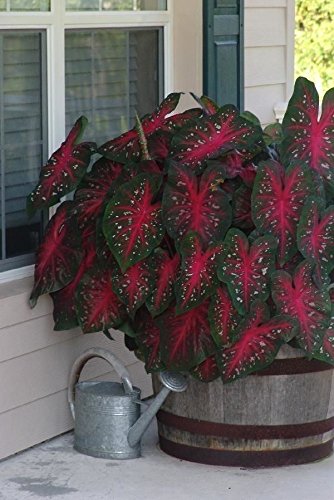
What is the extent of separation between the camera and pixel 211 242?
4.13 metres

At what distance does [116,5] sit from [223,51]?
1.71 feet

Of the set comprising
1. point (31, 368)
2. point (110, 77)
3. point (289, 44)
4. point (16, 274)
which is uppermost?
point (289, 44)

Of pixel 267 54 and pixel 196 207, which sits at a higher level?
pixel 267 54

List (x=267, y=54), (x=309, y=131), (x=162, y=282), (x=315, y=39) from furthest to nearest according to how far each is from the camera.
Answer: (x=315, y=39)
(x=267, y=54)
(x=309, y=131)
(x=162, y=282)

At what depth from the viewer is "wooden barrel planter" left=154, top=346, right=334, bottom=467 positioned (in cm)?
427

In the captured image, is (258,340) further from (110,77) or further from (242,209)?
(110,77)

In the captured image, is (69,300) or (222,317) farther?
(69,300)

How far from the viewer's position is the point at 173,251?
14.0ft

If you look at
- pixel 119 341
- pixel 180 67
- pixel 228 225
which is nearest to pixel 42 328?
pixel 119 341

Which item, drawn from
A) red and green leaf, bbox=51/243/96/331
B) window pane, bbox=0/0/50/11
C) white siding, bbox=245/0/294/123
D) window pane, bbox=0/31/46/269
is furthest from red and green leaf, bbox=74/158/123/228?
white siding, bbox=245/0/294/123

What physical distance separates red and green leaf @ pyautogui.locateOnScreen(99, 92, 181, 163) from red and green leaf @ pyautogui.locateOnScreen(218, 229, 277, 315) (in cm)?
52

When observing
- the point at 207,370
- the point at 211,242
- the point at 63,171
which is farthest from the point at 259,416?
the point at 63,171

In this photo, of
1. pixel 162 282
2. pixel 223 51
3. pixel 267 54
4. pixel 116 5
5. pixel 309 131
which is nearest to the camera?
pixel 162 282

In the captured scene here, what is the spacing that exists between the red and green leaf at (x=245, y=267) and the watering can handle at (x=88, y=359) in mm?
582
